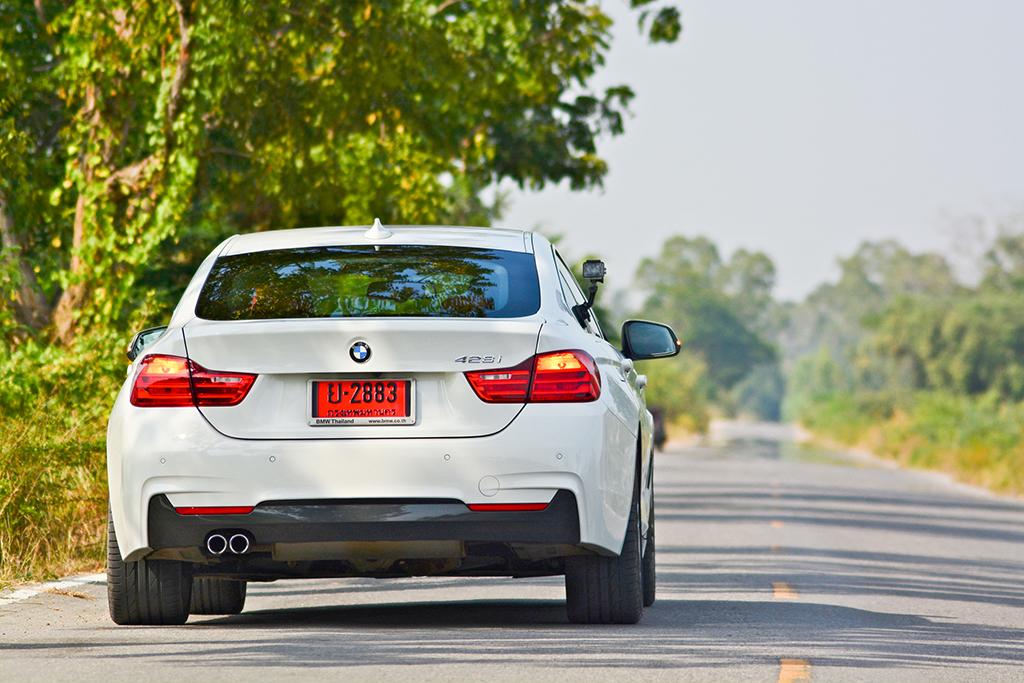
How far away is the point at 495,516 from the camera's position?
331 inches

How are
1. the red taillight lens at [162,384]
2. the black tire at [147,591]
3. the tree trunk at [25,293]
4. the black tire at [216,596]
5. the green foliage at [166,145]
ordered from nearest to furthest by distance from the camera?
1. the red taillight lens at [162,384]
2. the black tire at [147,591]
3. the black tire at [216,596]
4. the green foliage at [166,145]
5. the tree trunk at [25,293]

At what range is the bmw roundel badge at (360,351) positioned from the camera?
8297 mm

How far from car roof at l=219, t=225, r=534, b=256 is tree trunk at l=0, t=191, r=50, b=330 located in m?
7.76

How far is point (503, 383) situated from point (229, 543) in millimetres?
1331

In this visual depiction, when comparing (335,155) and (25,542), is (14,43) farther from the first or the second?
(25,542)

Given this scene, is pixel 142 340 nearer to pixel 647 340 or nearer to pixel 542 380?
pixel 542 380

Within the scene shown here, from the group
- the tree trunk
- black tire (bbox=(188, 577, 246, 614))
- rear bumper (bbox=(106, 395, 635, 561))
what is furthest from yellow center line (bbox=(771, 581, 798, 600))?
the tree trunk

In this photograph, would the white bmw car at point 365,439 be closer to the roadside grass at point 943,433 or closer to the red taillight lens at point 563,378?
the red taillight lens at point 563,378

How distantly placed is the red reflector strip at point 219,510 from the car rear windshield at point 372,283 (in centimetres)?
86

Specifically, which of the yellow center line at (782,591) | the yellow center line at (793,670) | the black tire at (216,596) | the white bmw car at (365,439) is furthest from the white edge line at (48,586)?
the yellow center line at (793,670)

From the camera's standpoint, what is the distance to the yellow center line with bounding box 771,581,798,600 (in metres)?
12.0

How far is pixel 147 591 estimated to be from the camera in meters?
9.16

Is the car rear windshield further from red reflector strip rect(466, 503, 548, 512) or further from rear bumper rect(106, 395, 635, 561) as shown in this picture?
red reflector strip rect(466, 503, 548, 512)

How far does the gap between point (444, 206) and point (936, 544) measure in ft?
19.1
